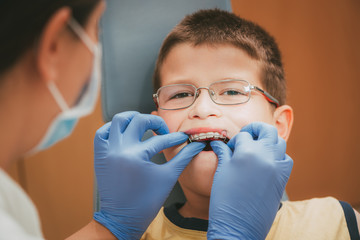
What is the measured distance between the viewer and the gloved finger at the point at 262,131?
1.06m

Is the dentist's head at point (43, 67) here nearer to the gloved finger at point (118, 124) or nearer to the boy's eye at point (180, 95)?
the gloved finger at point (118, 124)

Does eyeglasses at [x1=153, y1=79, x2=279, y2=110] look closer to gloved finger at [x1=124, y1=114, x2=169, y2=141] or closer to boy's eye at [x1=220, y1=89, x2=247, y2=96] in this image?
boy's eye at [x1=220, y1=89, x2=247, y2=96]

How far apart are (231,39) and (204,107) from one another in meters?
0.34

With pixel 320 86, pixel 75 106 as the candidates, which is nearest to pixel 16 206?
pixel 75 106

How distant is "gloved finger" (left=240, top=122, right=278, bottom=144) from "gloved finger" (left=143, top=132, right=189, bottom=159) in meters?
0.24

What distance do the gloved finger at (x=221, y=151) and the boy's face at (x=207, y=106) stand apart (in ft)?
0.16

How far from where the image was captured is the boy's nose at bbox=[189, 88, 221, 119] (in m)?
1.15

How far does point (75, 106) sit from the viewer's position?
76 centimetres

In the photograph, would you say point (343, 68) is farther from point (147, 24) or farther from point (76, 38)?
point (76, 38)

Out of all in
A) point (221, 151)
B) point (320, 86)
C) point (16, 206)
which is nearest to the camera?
point (16, 206)

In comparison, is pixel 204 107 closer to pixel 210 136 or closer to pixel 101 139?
pixel 210 136

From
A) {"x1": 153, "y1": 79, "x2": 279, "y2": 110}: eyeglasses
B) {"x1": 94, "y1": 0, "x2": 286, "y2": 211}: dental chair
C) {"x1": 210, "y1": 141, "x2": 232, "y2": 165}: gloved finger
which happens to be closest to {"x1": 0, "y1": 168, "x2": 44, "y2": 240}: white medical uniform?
{"x1": 210, "y1": 141, "x2": 232, "y2": 165}: gloved finger

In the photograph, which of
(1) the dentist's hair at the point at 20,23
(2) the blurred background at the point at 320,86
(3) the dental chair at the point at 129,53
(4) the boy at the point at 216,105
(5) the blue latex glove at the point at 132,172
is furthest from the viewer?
(2) the blurred background at the point at 320,86

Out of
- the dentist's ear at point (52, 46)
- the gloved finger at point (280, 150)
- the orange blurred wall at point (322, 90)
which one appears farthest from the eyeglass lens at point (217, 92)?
the orange blurred wall at point (322, 90)
